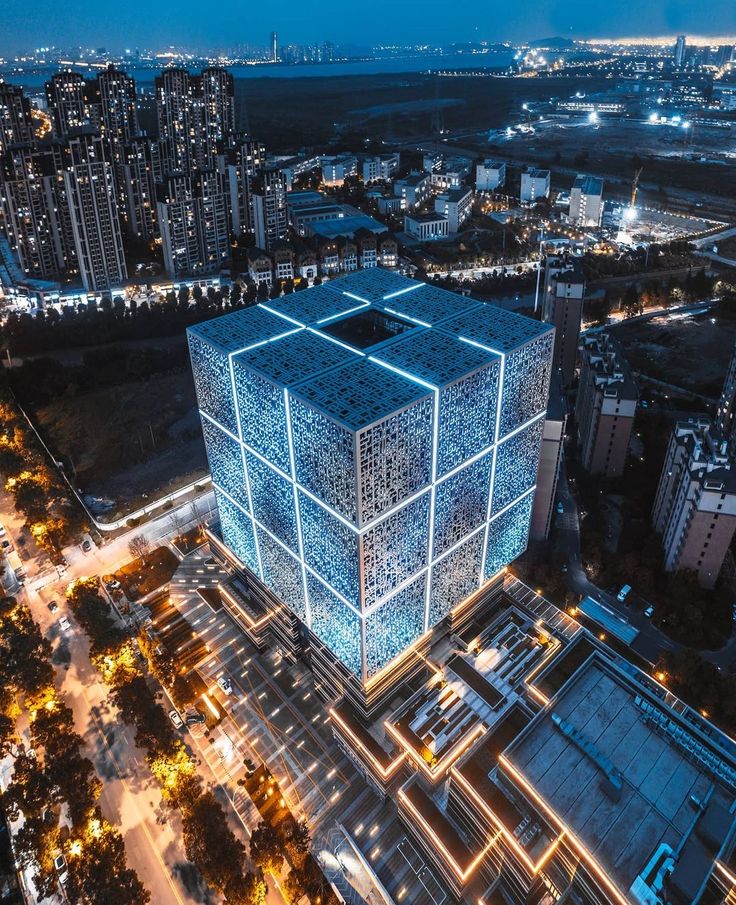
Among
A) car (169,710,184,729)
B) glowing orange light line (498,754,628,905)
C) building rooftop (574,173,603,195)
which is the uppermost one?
building rooftop (574,173,603,195)

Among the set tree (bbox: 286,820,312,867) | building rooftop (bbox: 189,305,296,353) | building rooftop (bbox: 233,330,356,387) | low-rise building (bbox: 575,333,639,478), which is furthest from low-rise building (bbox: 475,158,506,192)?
tree (bbox: 286,820,312,867)

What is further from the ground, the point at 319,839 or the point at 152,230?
the point at 152,230

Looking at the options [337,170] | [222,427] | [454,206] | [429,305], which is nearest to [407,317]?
[429,305]

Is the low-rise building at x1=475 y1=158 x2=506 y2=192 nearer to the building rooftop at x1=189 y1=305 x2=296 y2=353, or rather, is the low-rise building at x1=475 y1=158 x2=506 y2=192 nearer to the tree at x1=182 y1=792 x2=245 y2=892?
the building rooftop at x1=189 y1=305 x2=296 y2=353

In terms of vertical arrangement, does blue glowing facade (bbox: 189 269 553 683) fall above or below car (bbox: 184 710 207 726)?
above

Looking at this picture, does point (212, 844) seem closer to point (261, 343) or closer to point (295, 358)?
point (295, 358)

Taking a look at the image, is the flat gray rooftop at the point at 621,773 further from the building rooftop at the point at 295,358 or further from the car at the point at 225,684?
the building rooftop at the point at 295,358

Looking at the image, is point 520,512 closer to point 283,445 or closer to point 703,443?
point 703,443

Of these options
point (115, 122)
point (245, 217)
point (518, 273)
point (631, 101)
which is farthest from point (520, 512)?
point (631, 101)
